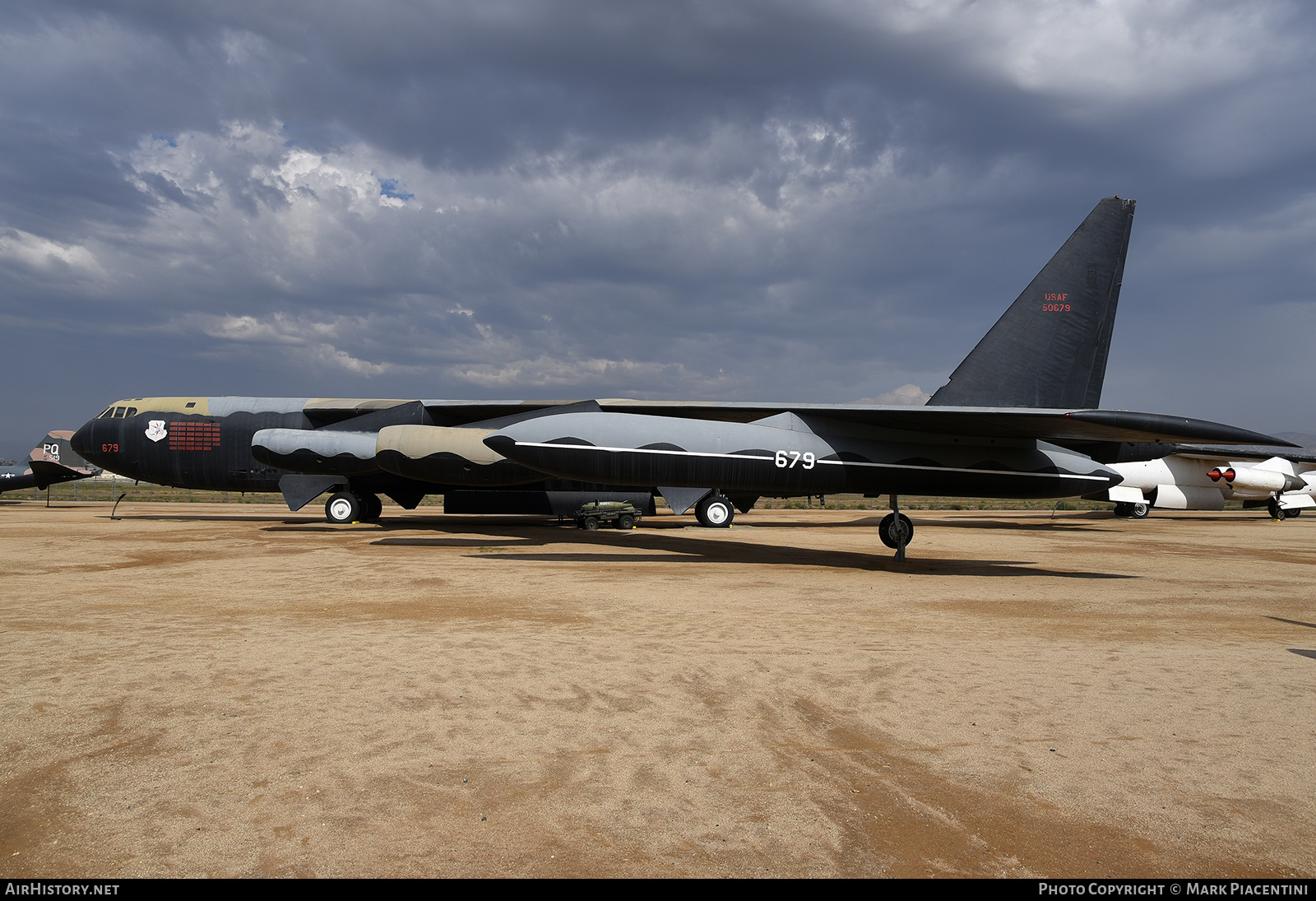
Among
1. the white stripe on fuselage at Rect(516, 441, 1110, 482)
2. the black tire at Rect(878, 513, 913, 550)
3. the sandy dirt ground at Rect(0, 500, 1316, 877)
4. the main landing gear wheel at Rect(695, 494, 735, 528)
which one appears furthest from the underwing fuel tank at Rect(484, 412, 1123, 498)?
the main landing gear wheel at Rect(695, 494, 735, 528)

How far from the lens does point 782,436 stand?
40.8 ft

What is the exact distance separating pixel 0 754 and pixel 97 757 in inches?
20.9

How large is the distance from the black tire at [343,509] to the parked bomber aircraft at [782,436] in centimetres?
81

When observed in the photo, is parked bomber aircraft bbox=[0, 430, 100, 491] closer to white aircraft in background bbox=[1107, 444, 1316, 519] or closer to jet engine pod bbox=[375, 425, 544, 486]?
jet engine pod bbox=[375, 425, 544, 486]

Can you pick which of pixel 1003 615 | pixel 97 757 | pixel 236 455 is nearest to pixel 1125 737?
pixel 1003 615

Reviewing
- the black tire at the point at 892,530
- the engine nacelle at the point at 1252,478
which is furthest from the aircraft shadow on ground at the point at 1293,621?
the engine nacelle at the point at 1252,478

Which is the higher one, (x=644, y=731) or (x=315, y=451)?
(x=315, y=451)

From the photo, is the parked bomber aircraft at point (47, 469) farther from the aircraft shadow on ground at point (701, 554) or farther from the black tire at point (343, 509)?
the aircraft shadow on ground at point (701, 554)

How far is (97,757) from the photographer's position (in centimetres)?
359

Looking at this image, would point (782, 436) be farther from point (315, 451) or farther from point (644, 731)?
point (315, 451)

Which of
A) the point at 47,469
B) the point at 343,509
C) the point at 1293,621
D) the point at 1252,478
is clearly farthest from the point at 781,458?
the point at 47,469

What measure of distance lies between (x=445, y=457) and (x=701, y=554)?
617 cm

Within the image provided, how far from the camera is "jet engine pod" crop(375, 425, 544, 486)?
15492mm

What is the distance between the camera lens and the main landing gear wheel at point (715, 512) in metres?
22.4
